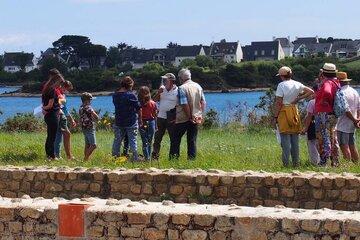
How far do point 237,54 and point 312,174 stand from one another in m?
120

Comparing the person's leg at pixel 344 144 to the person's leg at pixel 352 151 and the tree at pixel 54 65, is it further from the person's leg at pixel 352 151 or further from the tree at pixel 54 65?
the tree at pixel 54 65

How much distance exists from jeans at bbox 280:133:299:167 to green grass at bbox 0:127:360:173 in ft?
0.49

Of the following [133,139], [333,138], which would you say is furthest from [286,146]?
[133,139]

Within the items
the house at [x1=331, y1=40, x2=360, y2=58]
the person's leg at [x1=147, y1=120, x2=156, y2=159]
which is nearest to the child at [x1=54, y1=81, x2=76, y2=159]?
the person's leg at [x1=147, y1=120, x2=156, y2=159]

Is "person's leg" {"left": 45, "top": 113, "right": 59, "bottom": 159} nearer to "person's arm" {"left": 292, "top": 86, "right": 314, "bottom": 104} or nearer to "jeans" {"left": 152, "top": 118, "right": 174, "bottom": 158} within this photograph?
"jeans" {"left": 152, "top": 118, "right": 174, "bottom": 158}

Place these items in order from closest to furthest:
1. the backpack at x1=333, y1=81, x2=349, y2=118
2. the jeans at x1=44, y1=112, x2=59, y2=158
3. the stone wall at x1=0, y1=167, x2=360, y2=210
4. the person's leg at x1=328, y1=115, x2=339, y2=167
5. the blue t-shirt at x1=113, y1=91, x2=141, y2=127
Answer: the stone wall at x1=0, y1=167, x2=360, y2=210
the backpack at x1=333, y1=81, x2=349, y2=118
the person's leg at x1=328, y1=115, x2=339, y2=167
the blue t-shirt at x1=113, y1=91, x2=141, y2=127
the jeans at x1=44, y1=112, x2=59, y2=158

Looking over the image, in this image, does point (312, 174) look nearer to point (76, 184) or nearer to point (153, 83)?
point (76, 184)

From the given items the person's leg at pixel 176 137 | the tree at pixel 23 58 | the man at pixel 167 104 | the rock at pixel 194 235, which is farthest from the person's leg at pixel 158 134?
the tree at pixel 23 58

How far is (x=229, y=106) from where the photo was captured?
2433 centimetres

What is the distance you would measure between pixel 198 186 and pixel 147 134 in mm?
3832

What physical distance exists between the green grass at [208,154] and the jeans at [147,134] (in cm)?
34

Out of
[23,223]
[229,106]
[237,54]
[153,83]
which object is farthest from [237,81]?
[23,223]

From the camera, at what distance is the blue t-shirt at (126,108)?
13680 millimetres

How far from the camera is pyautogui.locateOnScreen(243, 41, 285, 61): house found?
12743 cm
